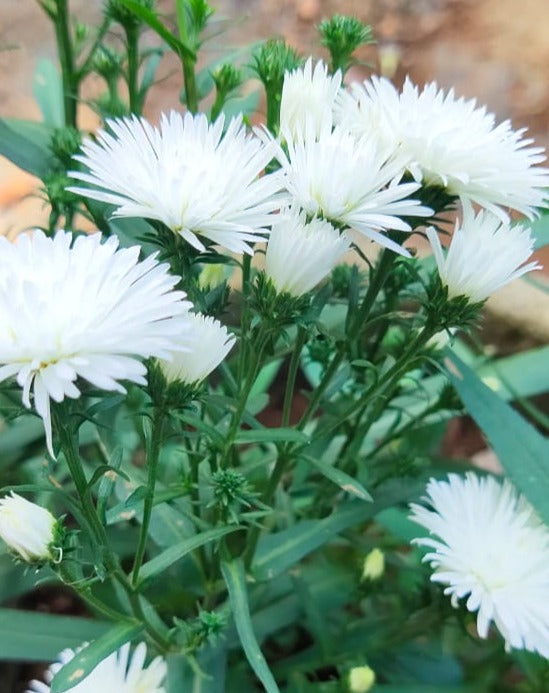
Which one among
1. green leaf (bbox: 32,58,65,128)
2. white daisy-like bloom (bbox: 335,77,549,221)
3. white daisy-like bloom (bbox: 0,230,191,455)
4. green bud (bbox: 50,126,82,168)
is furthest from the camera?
green leaf (bbox: 32,58,65,128)

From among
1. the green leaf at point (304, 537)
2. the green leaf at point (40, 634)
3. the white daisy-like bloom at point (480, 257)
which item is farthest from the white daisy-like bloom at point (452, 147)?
the green leaf at point (40, 634)

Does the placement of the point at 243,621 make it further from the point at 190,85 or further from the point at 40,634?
the point at 190,85

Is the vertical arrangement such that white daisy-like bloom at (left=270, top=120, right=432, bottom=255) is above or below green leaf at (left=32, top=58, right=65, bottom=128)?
above

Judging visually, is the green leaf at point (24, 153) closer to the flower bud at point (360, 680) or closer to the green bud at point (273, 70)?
the green bud at point (273, 70)

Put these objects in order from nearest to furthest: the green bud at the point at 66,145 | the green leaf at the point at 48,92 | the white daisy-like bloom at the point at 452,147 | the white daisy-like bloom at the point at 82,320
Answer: the white daisy-like bloom at the point at 82,320
the white daisy-like bloom at the point at 452,147
the green bud at the point at 66,145
the green leaf at the point at 48,92

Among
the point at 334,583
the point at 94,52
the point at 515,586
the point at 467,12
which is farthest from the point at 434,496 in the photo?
the point at 467,12

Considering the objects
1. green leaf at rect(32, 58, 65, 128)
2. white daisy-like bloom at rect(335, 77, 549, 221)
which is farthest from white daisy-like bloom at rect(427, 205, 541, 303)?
green leaf at rect(32, 58, 65, 128)

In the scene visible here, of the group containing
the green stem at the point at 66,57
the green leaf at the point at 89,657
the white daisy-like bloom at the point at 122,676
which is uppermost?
the green stem at the point at 66,57

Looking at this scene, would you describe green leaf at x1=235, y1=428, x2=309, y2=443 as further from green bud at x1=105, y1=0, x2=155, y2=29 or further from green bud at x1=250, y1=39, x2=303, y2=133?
green bud at x1=105, y1=0, x2=155, y2=29
